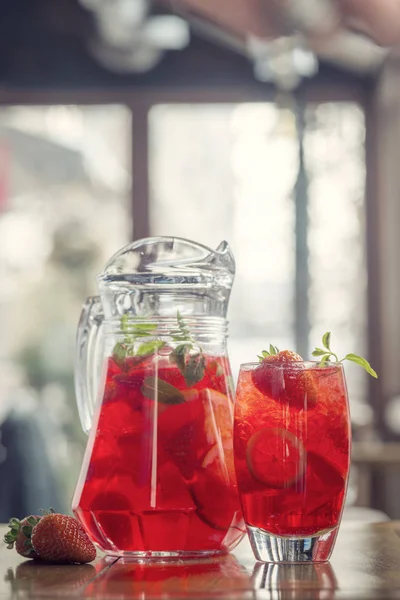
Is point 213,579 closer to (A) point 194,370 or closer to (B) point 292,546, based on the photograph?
(B) point 292,546

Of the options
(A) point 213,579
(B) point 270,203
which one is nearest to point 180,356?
(A) point 213,579

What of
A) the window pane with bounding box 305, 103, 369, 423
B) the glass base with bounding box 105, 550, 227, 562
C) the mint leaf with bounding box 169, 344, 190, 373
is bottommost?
the glass base with bounding box 105, 550, 227, 562

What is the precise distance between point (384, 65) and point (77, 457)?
9.58ft

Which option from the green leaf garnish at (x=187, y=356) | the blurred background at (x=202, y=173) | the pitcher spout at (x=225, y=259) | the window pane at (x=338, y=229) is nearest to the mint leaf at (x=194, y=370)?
the green leaf garnish at (x=187, y=356)

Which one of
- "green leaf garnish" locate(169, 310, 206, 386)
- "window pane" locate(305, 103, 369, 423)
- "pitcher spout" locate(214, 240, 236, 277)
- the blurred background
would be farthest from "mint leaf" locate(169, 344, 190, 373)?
"window pane" locate(305, 103, 369, 423)

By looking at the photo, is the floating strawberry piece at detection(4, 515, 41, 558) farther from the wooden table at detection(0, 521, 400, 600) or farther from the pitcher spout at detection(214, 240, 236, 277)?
the pitcher spout at detection(214, 240, 236, 277)

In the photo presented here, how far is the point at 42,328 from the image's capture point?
5879 mm

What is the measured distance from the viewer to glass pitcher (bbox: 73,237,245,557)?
892mm

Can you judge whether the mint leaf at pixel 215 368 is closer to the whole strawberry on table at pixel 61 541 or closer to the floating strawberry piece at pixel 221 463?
the floating strawberry piece at pixel 221 463

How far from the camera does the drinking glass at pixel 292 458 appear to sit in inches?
33.1

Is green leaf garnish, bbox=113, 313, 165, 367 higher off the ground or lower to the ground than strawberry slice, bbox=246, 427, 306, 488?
higher

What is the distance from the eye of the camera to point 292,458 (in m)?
0.84

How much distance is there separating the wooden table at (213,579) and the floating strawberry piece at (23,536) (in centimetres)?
1

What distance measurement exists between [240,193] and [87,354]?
5.08m
